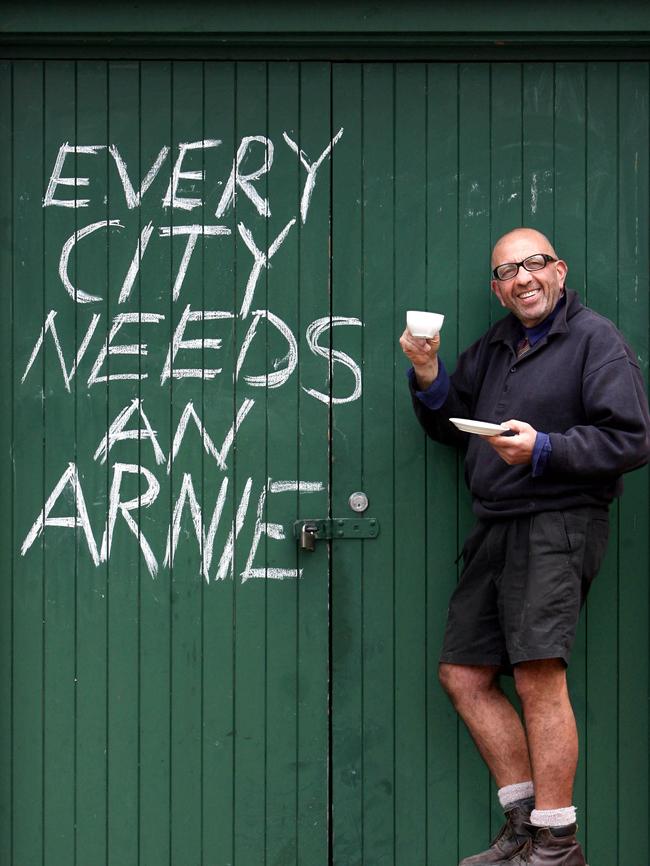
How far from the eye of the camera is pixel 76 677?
3.67 m

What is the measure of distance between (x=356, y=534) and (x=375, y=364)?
23.2 inches

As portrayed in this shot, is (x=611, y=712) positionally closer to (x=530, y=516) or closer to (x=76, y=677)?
(x=530, y=516)

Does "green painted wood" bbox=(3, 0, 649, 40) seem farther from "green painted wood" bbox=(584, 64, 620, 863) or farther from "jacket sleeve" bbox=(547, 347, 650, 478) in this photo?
"jacket sleeve" bbox=(547, 347, 650, 478)

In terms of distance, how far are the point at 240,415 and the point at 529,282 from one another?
1.07m

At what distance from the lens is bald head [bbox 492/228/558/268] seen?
338cm

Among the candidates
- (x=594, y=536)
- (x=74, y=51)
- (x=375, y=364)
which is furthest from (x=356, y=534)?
(x=74, y=51)

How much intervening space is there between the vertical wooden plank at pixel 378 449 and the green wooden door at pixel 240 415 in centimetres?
1

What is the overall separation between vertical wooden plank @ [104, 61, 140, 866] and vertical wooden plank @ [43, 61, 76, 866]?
0.13 metres

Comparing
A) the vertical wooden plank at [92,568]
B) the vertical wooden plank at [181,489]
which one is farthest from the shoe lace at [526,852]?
the vertical wooden plank at [92,568]

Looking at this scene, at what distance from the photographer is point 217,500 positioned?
12.1ft

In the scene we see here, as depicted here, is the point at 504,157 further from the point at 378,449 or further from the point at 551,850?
the point at 551,850

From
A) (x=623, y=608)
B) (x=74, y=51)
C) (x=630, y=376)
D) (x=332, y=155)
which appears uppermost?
(x=74, y=51)

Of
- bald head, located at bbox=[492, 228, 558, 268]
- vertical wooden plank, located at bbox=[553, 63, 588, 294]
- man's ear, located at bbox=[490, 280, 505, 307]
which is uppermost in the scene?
vertical wooden plank, located at bbox=[553, 63, 588, 294]

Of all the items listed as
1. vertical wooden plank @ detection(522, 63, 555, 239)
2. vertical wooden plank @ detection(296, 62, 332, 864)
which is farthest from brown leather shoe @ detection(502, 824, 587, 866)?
vertical wooden plank @ detection(522, 63, 555, 239)
